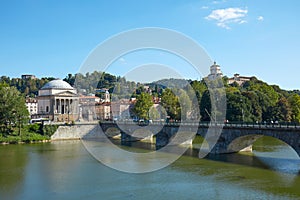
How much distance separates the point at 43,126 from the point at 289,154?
42166 mm

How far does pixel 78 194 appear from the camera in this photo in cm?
2302

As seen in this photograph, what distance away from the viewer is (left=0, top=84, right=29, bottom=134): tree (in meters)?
56.8

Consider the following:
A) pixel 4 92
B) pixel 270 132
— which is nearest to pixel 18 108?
pixel 4 92

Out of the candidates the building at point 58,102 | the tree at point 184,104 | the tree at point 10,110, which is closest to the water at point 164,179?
the tree at point 10,110

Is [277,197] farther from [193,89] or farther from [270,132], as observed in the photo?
[193,89]

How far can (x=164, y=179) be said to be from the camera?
2761 centimetres

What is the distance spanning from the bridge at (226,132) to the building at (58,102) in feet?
84.8

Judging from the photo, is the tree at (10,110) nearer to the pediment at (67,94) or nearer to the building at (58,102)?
the building at (58,102)

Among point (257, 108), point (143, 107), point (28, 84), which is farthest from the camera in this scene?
point (28, 84)

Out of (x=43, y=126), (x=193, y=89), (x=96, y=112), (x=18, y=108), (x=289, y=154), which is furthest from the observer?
(x=96, y=112)

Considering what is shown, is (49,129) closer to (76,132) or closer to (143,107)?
(76,132)

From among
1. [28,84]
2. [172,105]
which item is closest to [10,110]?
[172,105]

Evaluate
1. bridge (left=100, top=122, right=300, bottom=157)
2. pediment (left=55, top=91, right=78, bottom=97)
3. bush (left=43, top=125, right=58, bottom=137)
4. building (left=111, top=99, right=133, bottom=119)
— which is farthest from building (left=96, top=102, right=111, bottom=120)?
bridge (left=100, top=122, right=300, bottom=157)

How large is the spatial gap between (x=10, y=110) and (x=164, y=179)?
3804 centimetres
